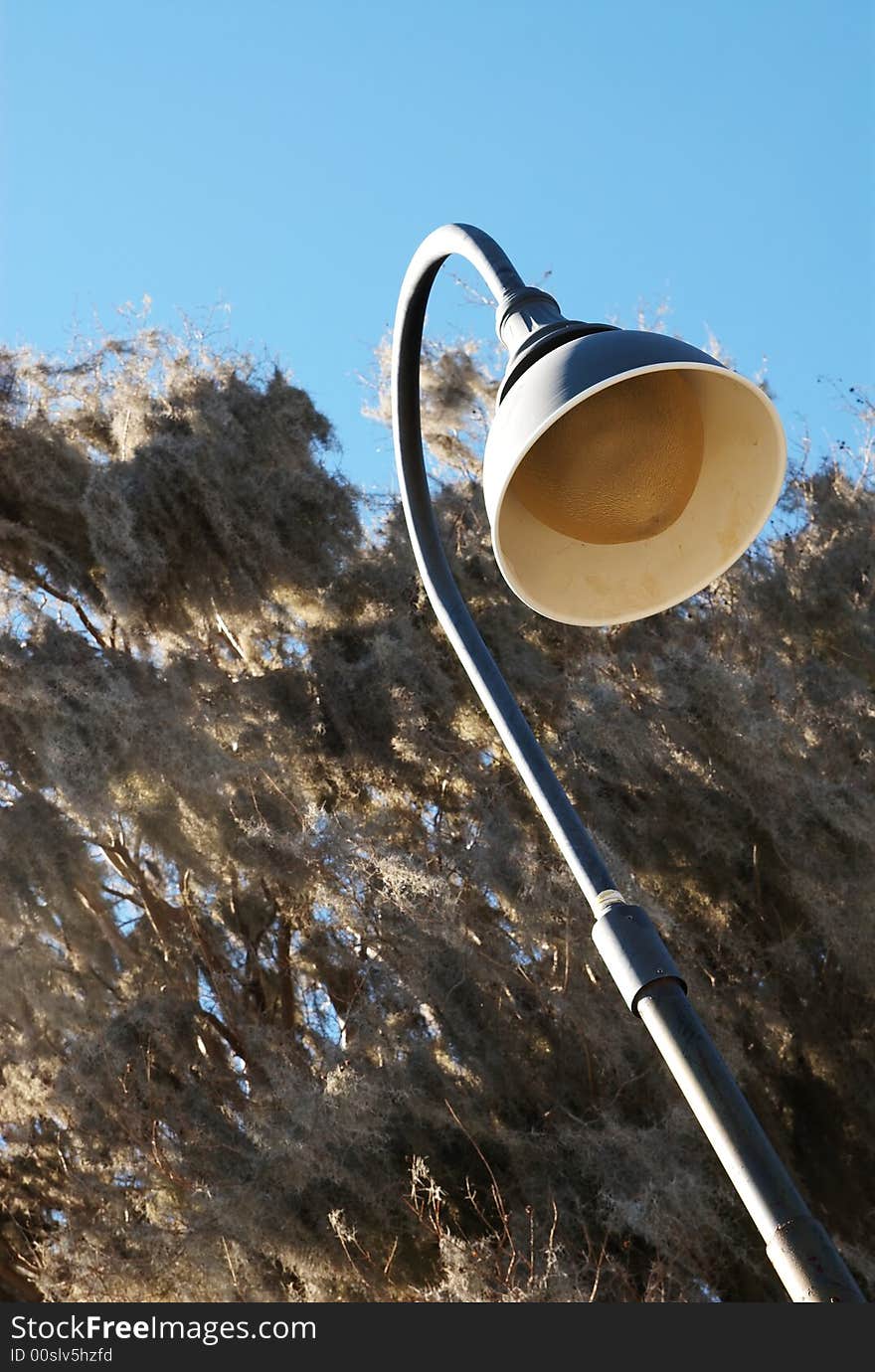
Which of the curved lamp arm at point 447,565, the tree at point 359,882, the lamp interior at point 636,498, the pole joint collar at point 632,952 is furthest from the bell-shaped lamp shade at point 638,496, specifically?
the tree at point 359,882

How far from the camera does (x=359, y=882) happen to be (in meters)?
4.23

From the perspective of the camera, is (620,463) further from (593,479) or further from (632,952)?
(632,952)

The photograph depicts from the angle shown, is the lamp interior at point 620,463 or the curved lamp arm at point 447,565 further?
the lamp interior at point 620,463

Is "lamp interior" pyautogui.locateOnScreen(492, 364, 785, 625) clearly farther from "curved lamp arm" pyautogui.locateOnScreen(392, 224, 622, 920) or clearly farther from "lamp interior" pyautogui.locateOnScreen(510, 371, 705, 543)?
"curved lamp arm" pyautogui.locateOnScreen(392, 224, 622, 920)

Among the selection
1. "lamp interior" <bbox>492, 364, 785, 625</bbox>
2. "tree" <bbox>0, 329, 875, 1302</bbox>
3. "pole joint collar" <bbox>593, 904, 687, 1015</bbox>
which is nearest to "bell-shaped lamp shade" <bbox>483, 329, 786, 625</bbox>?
"lamp interior" <bbox>492, 364, 785, 625</bbox>

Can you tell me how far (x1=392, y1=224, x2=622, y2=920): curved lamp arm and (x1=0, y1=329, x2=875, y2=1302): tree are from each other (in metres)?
2.45

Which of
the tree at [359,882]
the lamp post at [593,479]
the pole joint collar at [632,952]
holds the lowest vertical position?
the pole joint collar at [632,952]

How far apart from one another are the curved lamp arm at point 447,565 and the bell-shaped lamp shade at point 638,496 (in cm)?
12

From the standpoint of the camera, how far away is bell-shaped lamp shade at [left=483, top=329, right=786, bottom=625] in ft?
4.65

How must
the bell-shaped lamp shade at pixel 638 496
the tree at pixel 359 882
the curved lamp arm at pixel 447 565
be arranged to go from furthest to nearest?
the tree at pixel 359 882 → the bell-shaped lamp shade at pixel 638 496 → the curved lamp arm at pixel 447 565

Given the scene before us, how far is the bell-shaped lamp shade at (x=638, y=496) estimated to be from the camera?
1.42 metres

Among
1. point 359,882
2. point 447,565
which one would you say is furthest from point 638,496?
point 359,882

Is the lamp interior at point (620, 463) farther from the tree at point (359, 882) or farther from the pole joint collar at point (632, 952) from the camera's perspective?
the tree at point (359, 882)

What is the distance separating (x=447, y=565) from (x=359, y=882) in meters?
2.75
